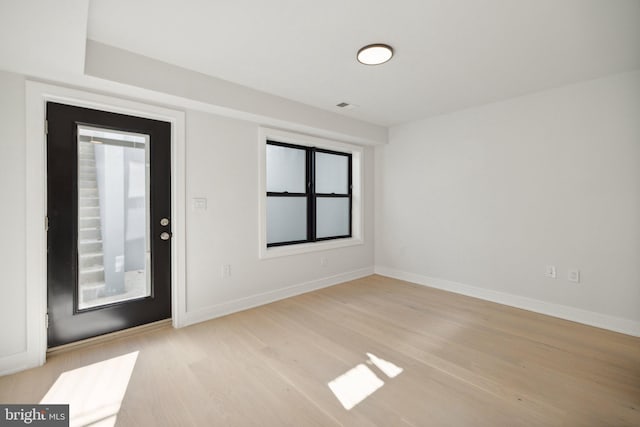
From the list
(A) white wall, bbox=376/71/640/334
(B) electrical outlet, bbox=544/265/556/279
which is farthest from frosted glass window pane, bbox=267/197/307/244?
(B) electrical outlet, bbox=544/265/556/279

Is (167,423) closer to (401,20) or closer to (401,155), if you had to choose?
(401,20)

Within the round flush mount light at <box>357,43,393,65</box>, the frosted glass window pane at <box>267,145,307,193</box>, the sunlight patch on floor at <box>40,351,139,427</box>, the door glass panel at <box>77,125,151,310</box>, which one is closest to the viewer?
the sunlight patch on floor at <box>40,351,139,427</box>

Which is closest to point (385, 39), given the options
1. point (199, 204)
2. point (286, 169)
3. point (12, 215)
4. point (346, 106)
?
point (346, 106)

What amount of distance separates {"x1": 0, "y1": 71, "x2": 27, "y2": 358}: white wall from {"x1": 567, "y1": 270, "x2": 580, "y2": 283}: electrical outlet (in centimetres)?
498

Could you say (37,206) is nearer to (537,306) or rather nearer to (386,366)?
(386,366)

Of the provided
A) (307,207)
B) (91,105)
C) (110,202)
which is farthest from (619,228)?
(91,105)

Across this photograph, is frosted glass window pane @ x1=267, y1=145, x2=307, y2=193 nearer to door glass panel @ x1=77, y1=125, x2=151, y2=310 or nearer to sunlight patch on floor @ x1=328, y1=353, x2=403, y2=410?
door glass panel @ x1=77, y1=125, x2=151, y2=310

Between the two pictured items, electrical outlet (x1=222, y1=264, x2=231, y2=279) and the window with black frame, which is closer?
electrical outlet (x1=222, y1=264, x2=231, y2=279)

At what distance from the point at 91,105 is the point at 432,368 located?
3498mm

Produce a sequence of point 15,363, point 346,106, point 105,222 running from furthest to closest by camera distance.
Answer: point 346,106 → point 105,222 → point 15,363

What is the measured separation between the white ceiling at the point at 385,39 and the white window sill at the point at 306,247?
191 cm

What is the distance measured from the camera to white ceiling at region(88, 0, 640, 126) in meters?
1.82

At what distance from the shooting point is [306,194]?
4.17 metres

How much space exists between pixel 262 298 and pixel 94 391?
180 centimetres
